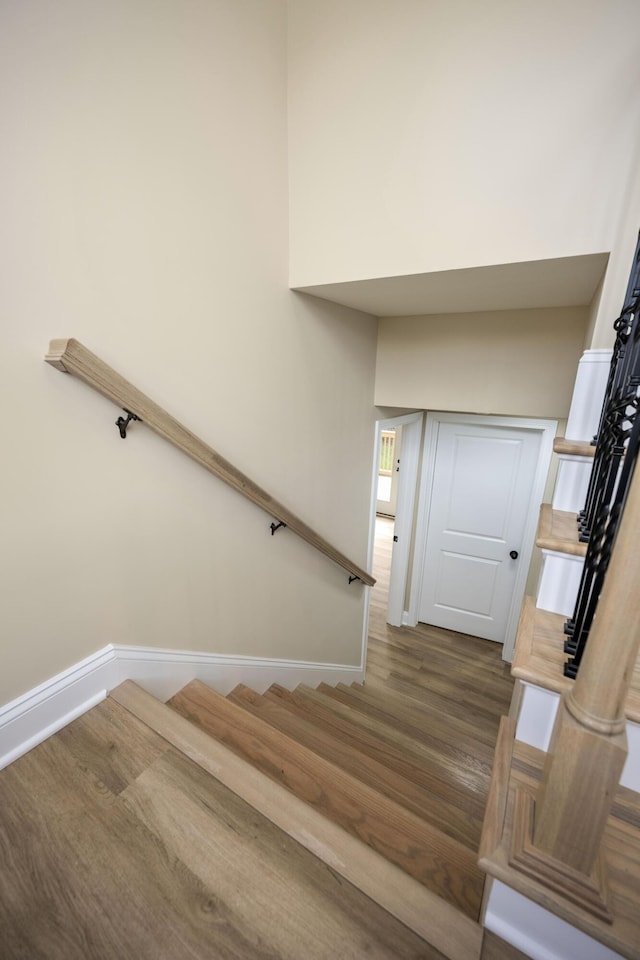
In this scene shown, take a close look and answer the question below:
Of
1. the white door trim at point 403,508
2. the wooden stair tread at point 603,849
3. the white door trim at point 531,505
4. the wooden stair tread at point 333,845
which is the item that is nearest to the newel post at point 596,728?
the wooden stair tread at point 603,849

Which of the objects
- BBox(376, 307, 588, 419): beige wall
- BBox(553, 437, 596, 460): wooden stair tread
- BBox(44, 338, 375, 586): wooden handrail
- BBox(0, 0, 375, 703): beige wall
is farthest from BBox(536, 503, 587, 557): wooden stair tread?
BBox(376, 307, 588, 419): beige wall

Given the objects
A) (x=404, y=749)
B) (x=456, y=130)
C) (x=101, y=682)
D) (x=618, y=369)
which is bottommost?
(x=404, y=749)

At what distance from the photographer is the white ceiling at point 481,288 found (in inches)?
56.9

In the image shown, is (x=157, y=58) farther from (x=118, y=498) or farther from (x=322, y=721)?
(x=322, y=721)

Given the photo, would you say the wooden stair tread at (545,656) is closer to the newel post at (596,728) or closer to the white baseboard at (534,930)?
the newel post at (596,728)

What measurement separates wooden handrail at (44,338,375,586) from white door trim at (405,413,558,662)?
2037mm

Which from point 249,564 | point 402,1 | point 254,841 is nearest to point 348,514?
point 249,564

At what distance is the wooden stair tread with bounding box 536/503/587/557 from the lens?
965 millimetres

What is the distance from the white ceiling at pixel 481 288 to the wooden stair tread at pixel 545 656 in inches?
43.6

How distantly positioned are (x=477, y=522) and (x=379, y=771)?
88.1 inches

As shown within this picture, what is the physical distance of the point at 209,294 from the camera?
1.44 m

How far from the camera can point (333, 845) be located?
38.3 inches

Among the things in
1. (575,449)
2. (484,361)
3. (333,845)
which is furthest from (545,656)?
(484,361)

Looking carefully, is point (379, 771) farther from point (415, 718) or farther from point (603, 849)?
point (415, 718)
